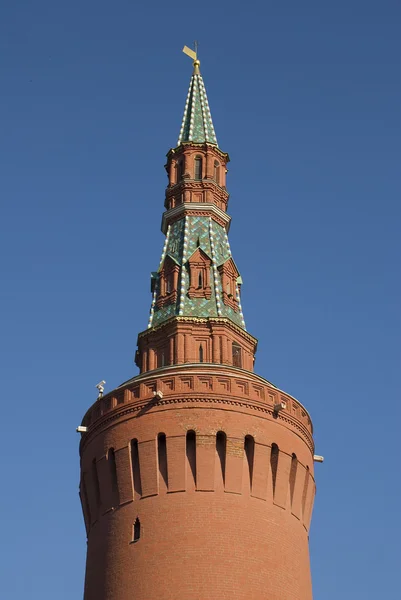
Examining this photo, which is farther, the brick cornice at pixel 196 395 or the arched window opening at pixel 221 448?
the brick cornice at pixel 196 395

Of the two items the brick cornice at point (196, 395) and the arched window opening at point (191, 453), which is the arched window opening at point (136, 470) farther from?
the arched window opening at point (191, 453)

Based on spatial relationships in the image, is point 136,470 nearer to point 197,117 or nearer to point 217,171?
point 217,171

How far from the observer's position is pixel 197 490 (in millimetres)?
29766

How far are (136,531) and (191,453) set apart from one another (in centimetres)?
268

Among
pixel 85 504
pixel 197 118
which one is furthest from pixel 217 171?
pixel 85 504

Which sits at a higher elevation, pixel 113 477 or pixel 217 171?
pixel 217 171

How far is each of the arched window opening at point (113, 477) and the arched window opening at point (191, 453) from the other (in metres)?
2.35

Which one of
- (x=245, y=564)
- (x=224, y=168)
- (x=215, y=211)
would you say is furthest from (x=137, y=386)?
(x=224, y=168)

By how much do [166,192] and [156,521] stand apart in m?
Result: 14.2

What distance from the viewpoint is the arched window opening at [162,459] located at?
30.1 metres

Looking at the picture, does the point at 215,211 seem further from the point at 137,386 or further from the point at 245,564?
the point at 245,564

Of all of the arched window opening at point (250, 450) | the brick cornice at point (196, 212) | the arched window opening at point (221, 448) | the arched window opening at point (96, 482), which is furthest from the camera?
the brick cornice at point (196, 212)

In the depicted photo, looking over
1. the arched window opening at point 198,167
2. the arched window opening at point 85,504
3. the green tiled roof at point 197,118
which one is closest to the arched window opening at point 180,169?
the arched window opening at point 198,167

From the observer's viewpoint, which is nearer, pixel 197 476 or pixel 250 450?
pixel 197 476
